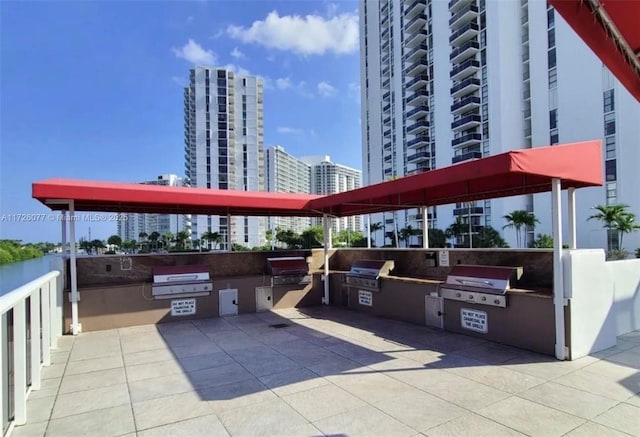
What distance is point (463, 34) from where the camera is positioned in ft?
144

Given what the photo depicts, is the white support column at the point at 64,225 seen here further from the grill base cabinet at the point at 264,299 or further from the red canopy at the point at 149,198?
the grill base cabinet at the point at 264,299

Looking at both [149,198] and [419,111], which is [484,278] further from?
[419,111]

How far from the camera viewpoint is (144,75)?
68.5 ft

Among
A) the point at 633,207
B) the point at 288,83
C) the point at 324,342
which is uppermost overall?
the point at 288,83

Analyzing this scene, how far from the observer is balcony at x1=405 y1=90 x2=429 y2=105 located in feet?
167

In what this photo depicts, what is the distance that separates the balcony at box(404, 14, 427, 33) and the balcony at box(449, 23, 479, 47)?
7545mm

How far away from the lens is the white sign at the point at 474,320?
6.15m

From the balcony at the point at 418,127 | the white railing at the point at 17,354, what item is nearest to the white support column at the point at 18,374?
the white railing at the point at 17,354

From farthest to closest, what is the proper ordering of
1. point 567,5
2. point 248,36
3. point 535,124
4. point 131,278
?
point 535,124
point 248,36
point 131,278
point 567,5

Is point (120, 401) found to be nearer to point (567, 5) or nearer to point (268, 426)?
point (268, 426)

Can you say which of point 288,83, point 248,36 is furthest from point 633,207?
point 248,36

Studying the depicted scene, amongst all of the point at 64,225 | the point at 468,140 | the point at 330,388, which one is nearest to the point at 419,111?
the point at 468,140

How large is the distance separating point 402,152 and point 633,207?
97.4 ft

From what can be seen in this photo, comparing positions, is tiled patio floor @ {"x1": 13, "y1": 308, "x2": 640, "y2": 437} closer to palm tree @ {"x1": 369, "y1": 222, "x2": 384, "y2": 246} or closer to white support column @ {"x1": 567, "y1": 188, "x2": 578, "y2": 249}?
white support column @ {"x1": 567, "y1": 188, "x2": 578, "y2": 249}
